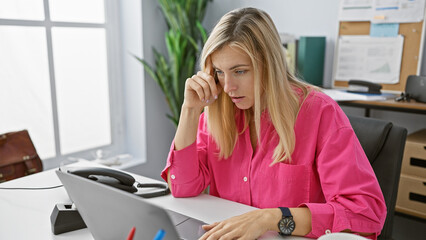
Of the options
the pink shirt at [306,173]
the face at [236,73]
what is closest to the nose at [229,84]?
the face at [236,73]

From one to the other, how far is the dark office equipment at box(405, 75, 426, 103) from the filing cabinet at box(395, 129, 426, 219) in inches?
8.4

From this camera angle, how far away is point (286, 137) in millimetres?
1072

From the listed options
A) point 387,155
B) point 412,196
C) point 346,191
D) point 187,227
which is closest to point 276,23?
point 412,196

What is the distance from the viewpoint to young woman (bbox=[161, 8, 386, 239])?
3.00 ft

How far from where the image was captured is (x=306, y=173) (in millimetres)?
1068

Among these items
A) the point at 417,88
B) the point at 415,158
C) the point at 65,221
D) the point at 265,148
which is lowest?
the point at 415,158

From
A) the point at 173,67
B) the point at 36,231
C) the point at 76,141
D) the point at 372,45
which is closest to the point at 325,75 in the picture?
the point at 372,45

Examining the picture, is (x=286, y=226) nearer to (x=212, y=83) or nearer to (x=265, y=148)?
(x=265, y=148)

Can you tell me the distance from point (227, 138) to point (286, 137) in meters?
0.21

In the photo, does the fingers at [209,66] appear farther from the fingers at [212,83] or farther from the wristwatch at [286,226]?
the wristwatch at [286,226]

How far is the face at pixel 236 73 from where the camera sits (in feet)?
3.51

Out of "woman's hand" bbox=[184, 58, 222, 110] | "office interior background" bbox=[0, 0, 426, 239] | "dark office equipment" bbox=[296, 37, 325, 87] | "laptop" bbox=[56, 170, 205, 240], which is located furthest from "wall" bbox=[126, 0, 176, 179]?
"laptop" bbox=[56, 170, 205, 240]

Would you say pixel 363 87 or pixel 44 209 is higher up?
pixel 363 87

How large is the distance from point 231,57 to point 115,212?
611 millimetres
